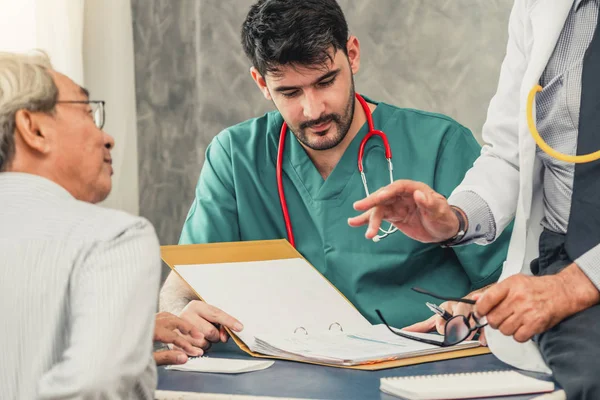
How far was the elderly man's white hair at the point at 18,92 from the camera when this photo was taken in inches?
37.0

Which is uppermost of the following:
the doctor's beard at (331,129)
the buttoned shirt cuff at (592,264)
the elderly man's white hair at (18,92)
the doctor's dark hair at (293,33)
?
the doctor's dark hair at (293,33)

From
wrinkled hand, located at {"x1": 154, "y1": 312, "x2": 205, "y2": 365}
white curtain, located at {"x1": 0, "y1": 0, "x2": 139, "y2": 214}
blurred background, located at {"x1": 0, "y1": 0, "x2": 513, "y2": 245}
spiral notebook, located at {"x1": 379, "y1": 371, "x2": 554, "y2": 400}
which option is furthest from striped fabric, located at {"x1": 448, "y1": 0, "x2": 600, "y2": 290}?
blurred background, located at {"x1": 0, "y1": 0, "x2": 513, "y2": 245}

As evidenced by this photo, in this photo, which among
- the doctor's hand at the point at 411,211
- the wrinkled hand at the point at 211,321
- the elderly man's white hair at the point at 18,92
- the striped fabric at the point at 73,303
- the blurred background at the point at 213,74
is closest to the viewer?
the striped fabric at the point at 73,303

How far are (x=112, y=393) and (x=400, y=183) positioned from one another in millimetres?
577

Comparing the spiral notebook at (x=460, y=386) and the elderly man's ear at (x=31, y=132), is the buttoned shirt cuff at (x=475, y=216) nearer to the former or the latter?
the spiral notebook at (x=460, y=386)

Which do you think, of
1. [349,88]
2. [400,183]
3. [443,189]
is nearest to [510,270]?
[400,183]

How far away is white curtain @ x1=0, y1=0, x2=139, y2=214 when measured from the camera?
182 centimetres

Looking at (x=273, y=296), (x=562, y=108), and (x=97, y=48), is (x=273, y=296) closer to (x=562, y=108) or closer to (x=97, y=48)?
(x=562, y=108)

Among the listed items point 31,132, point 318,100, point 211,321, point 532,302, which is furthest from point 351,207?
A: point 31,132

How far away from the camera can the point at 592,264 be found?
1.16 meters

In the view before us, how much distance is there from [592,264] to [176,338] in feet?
2.17

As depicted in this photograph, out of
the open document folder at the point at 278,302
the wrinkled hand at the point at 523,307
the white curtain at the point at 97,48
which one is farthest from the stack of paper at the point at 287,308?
the white curtain at the point at 97,48

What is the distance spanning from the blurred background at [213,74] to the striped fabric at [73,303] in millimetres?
1378

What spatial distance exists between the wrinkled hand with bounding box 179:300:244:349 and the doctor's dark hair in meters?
0.59
